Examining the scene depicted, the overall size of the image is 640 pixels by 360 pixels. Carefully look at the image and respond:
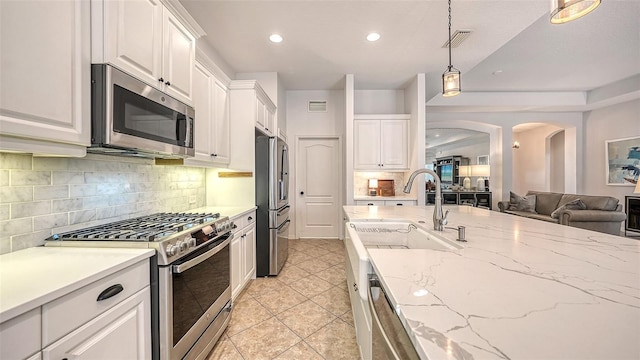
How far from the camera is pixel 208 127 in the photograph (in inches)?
93.7

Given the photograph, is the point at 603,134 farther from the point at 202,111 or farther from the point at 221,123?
the point at 202,111

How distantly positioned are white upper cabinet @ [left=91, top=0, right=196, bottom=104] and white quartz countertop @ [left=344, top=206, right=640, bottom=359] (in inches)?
64.0

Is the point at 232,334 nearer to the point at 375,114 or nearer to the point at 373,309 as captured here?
the point at 373,309

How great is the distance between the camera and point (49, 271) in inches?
36.2

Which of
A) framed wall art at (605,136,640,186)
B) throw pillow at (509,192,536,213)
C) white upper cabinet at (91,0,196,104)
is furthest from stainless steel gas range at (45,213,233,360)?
framed wall art at (605,136,640,186)

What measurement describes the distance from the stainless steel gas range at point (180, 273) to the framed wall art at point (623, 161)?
8.03 m

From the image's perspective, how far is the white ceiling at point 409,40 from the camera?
7.88ft

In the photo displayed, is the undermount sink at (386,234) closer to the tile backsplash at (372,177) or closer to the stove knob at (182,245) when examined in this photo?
the stove knob at (182,245)

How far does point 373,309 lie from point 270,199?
2.19 m

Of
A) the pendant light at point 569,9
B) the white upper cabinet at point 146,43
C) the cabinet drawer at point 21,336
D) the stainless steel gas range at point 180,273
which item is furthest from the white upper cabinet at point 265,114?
the pendant light at point 569,9

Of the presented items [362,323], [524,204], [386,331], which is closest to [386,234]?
[362,323]

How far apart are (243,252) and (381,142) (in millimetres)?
2980

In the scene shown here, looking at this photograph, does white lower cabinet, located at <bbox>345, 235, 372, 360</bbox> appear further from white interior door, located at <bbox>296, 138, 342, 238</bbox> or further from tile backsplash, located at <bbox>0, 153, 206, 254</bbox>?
white interior door, located at <bbox>296, 138, 342, 238</bbox>

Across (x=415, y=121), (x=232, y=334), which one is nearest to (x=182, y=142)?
(x=232, y=334)
